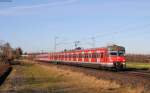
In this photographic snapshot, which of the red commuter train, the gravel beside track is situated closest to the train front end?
the red commuter train

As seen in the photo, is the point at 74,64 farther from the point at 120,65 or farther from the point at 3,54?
the point at 3,54

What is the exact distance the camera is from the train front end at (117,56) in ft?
143

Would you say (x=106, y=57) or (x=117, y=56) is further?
(x=106, y=57)

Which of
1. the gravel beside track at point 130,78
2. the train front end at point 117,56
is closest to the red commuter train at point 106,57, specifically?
the train front end at point 117,56

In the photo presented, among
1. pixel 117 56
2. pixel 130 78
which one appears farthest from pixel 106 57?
pixel 130 78

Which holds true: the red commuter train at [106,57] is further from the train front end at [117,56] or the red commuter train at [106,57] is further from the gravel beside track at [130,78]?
the gravel beside track at [130,78]

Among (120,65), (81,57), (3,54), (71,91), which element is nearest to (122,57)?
(120,65)

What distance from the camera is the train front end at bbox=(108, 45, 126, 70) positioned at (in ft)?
143

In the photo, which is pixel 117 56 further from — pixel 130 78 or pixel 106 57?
pixel 130 78

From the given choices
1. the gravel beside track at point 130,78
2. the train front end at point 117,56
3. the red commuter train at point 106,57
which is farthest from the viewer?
the red commuter train at point 106,57

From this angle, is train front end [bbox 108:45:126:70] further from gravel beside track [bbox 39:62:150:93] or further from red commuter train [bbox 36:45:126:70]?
gravel beside track [bbox 39:62:150:93]

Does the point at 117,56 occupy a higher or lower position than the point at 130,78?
higher

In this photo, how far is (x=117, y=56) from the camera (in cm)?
4428

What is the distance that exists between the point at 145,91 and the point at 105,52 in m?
25.1
